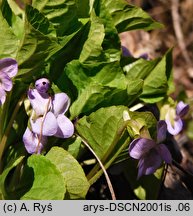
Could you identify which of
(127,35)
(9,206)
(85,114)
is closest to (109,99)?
(85,114)

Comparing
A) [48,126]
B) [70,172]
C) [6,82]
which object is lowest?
[70,172]

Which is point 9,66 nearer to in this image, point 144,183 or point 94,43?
point 94,43

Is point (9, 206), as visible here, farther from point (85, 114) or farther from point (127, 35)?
point (127, 35)

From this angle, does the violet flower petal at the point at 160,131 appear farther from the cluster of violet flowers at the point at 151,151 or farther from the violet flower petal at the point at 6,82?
the violet flower petal at the point at 6,82

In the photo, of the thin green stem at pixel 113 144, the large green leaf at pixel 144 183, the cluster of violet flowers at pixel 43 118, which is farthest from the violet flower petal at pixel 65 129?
the large green leaf at pixel 144 183

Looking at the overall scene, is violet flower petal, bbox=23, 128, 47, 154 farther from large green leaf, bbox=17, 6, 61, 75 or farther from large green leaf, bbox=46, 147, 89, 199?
large green leaf, bbox=17, 6, 61, 75

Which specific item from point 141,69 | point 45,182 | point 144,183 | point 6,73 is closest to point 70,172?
point 45,182
